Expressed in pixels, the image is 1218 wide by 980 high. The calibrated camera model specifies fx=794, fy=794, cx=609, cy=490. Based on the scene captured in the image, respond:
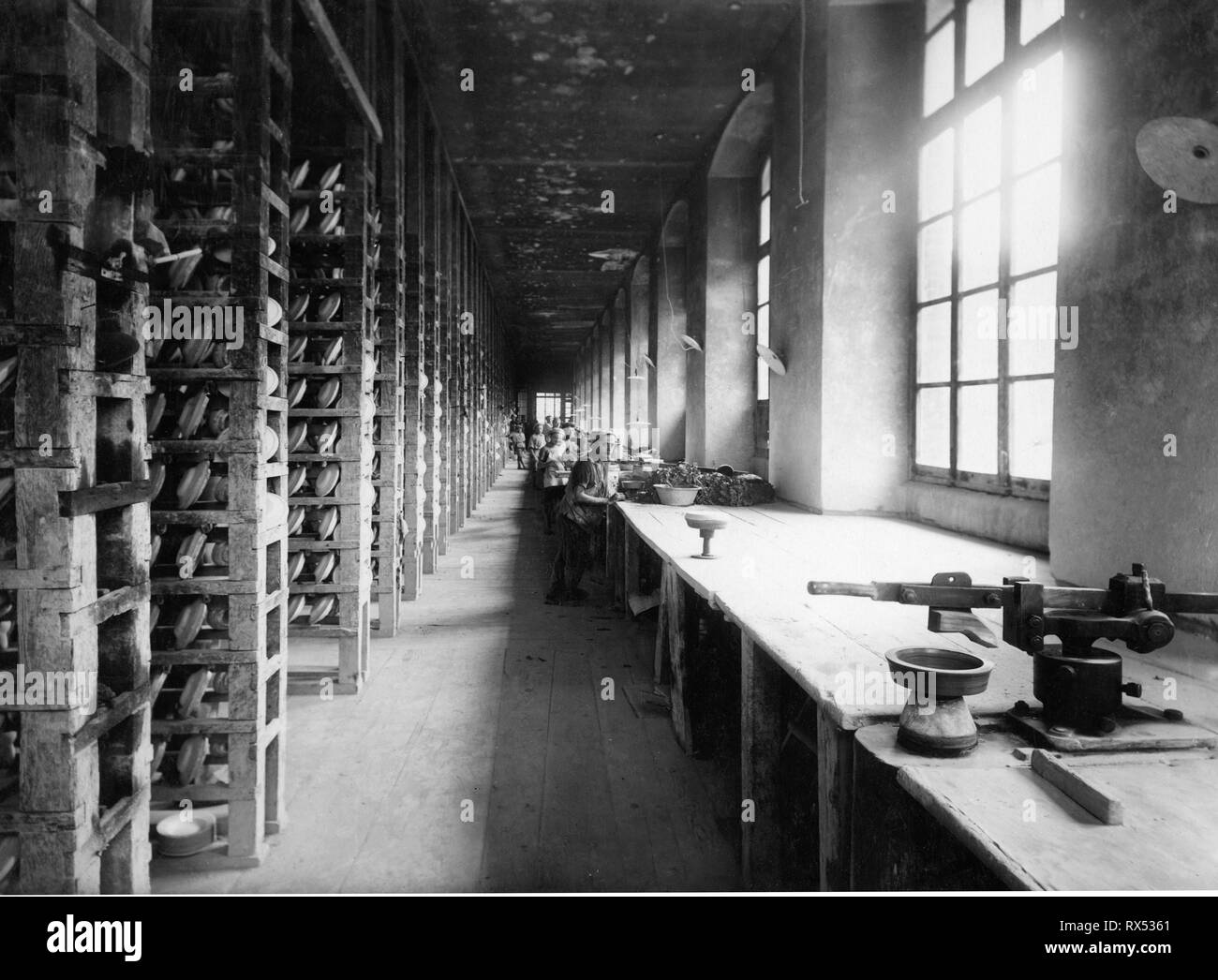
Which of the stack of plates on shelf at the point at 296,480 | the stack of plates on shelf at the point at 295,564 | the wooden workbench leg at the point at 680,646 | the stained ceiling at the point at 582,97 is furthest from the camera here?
the stained ceiling at the point at 582,97

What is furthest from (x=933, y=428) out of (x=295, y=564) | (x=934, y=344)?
(x=295, y=564)

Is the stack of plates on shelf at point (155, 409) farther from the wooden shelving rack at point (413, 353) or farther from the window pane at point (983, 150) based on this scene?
the window pane at point (983, 150)

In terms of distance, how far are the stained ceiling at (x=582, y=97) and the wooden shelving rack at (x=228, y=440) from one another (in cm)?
381

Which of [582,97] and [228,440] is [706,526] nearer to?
[228,440]

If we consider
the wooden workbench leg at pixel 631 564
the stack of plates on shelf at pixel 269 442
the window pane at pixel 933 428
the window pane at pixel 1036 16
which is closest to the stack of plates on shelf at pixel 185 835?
the stack of plates on shelf at pixel 269 442

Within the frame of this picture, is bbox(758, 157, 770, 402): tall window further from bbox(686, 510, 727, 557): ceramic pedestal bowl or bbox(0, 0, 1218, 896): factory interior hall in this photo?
bbox(686, 510, 727, 557): ceramic pedestal bowl

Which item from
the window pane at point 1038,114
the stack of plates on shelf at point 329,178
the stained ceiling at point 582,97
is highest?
the stained ceiling at point 582,97

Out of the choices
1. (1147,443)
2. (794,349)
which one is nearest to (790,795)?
(1147,443)

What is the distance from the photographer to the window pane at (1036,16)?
3.75 metres

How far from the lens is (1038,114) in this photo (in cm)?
389

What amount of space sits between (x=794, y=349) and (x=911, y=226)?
1179 mm

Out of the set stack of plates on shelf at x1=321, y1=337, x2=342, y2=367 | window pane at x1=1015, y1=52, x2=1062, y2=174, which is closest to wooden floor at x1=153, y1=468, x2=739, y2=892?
stack of plates on shelf at x1=321, y1=337, x2=342, y2=367

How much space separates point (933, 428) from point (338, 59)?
157 inches

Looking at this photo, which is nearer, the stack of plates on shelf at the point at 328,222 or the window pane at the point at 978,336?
the stack of plates on shelf at the point at 328,222
